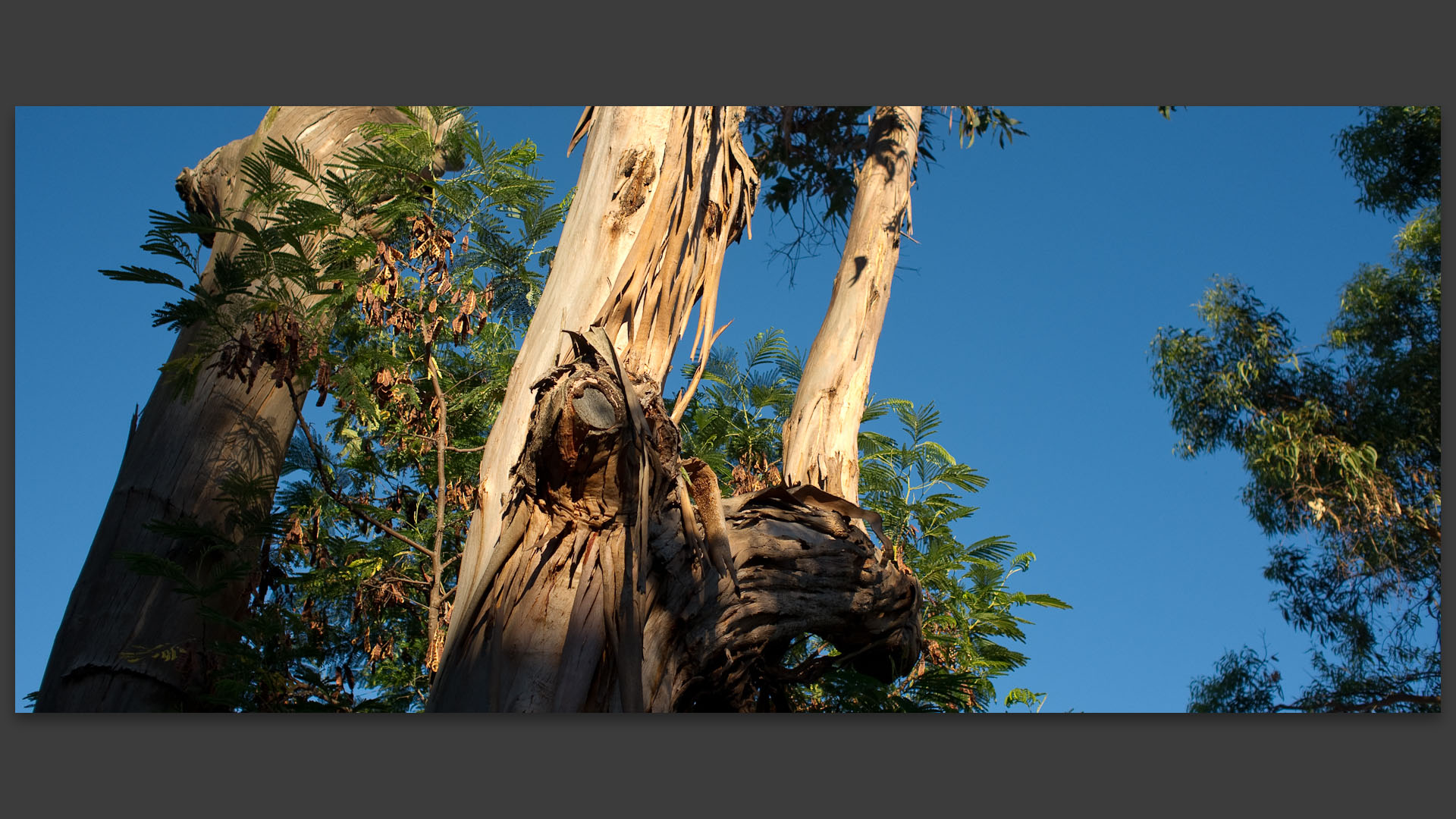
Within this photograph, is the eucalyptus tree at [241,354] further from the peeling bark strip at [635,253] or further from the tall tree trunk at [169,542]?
the peeling bark strip at [635,253]

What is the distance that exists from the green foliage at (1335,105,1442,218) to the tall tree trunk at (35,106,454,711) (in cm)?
286

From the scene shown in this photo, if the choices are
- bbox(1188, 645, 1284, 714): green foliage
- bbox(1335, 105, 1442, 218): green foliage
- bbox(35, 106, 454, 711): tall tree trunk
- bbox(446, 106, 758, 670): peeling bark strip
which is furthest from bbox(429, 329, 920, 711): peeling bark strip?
bbox(1335, 105, 1442, 218): green foliage

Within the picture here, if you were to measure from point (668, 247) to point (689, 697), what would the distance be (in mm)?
976

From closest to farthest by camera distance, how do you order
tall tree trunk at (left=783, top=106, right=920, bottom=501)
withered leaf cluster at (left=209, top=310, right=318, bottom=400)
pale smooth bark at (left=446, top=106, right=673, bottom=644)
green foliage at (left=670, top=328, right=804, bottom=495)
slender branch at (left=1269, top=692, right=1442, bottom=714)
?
pale smooth bark at (left=446, top=106, right=673, bottom=644)
withered leaf cluster at (left=209, top=310, right=318, bottom=400)
slender branch at (left=1269, top=692, right=1442, bottom=714)
tall tree trunk at (left=783, top=106, right=920, bottom=501)
green foliage at (left=670, top=328, right=804, bottom=495)

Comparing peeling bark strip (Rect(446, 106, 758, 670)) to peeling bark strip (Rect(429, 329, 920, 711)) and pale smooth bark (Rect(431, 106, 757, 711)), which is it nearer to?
pale smooth bark (Rect(431, 106, 757, 711))

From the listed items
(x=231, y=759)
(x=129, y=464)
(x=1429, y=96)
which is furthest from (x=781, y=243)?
(x=231, y=759)

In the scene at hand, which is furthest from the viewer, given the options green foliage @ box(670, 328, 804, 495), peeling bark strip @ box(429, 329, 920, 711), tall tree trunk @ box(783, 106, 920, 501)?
green foliage @ box(670, 328, 804, 495)

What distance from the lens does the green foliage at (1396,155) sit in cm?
256

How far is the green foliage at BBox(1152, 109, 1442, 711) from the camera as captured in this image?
7.88ft

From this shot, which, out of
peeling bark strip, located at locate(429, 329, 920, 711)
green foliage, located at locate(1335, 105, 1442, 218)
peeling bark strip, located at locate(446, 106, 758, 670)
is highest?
green foliage, located at locate(1335, 105, 1442, 218)

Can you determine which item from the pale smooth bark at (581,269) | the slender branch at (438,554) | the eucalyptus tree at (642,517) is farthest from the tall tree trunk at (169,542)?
the eucalyptus tree at (642,517)

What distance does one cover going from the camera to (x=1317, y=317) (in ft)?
9.16

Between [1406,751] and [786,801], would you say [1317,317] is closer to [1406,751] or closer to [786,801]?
[1406,751]

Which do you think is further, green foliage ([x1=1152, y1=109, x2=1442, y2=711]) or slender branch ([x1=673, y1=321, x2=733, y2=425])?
green foliage ([x1=1152, y1=109, x2=1442, y2=711])
